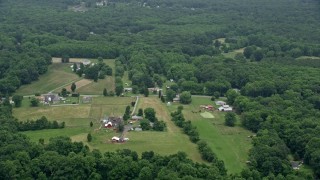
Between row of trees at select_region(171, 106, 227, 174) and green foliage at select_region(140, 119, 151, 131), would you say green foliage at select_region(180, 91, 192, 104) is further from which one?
green foliage at select_region(140, 119, 151, 131)

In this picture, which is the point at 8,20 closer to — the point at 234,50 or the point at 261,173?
the point at 234,50

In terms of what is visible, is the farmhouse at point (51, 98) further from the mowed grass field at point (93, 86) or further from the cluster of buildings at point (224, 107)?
the cluster of buildings at point (224, 107)

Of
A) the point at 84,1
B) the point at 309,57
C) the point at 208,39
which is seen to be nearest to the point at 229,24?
the point at 208,39

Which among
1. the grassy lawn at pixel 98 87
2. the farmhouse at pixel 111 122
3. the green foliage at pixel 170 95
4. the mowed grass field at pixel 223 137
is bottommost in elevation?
the mowed grass field at pixel 223 137

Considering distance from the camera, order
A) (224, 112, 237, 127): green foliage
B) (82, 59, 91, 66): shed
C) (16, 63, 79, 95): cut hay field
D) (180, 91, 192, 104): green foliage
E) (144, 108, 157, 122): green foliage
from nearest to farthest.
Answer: (224, 112, 237, 127): green foliage < (144, 108, 157, 122): green foliage < (180, 91, 192, 104): green foliage < (16, 63, 79, 95): cut hay field < (82, 59, 91, 66): shed

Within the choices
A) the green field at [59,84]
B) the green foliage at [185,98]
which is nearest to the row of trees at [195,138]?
the green foliage at [185,98]

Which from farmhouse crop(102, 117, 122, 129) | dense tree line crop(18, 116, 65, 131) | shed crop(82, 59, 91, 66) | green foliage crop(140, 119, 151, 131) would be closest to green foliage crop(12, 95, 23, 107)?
dense tree line crop(18, 116, 65, 131)
